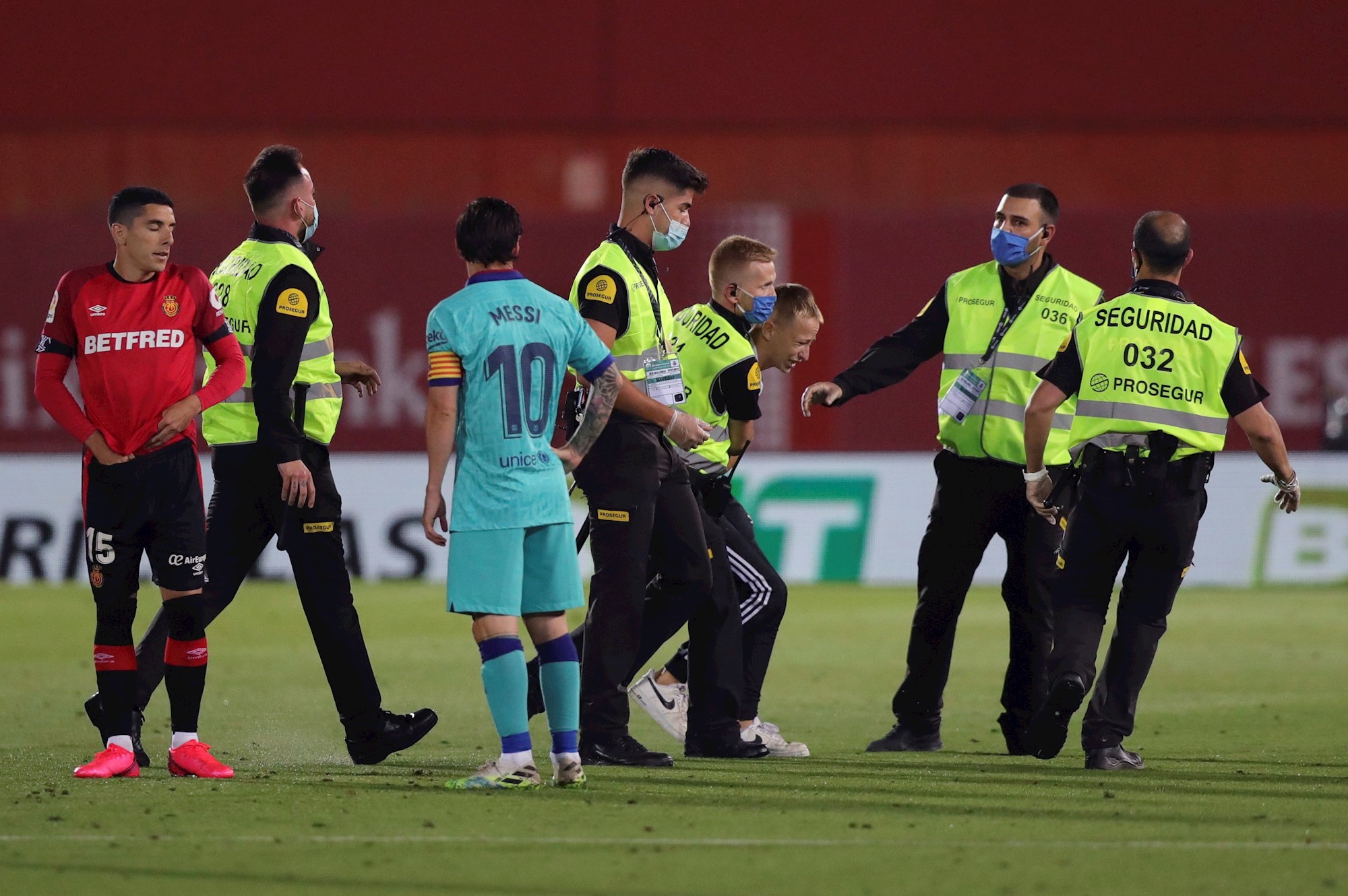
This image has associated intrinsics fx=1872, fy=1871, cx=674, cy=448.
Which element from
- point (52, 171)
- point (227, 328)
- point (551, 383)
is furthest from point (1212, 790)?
point (52, 171)

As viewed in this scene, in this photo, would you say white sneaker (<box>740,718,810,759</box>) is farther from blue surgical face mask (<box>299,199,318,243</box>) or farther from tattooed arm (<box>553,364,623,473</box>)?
blue surgical face mask (<box>299,199,318,243</box>)

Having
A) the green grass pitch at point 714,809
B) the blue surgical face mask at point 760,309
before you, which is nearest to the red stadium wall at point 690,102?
the green grass pitch at point 714,809

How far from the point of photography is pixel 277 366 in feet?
20.7

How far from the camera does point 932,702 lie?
7191mm

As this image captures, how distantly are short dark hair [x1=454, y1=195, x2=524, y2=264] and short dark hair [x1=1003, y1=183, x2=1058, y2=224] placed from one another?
2.29 metres

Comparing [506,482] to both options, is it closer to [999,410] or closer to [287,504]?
[287,504]

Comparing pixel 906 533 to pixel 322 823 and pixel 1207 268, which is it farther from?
pixel 322 823

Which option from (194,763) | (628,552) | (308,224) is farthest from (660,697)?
(308,224)

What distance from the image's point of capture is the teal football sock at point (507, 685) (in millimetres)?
5664

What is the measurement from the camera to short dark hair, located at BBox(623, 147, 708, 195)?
21.5ft

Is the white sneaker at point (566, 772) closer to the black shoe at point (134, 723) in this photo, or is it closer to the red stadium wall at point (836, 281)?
the black shoe at point (134, 723)

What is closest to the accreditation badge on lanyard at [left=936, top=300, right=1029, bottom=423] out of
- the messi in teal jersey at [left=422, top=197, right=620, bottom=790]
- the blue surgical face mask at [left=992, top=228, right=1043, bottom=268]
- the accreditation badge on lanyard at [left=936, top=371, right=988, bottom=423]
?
the accreditation badge on lanyard at [left=936, top=371, right=988, bottom=423]

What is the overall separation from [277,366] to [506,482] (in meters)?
1.10

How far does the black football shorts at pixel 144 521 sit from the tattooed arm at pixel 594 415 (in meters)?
1.19
